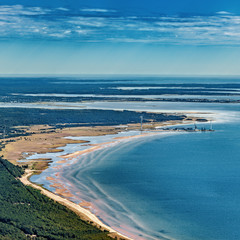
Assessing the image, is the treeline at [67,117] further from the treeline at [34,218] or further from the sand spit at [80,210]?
the treeline at [34,218]

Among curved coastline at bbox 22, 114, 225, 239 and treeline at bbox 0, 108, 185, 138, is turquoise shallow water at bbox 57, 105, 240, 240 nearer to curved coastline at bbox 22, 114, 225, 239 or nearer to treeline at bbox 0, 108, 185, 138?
curved coastline at bbox 22, 114, 225, 239

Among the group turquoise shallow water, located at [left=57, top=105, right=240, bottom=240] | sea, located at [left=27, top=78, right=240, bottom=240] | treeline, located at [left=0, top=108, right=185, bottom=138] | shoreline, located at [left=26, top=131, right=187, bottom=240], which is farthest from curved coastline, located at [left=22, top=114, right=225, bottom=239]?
treeline, located at [left=0, top=108, right=185, bottom=138]

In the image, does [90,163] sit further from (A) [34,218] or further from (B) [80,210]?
(A) [34,218]

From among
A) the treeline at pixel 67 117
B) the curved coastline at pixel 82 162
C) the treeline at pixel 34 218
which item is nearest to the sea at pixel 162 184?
the curved coastline at pixel 82 162

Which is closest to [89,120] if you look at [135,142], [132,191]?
[135,142]

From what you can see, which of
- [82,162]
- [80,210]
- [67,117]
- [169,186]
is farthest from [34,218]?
[67,117]

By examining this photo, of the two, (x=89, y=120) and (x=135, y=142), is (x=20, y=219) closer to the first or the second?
(x=135, y=142)
